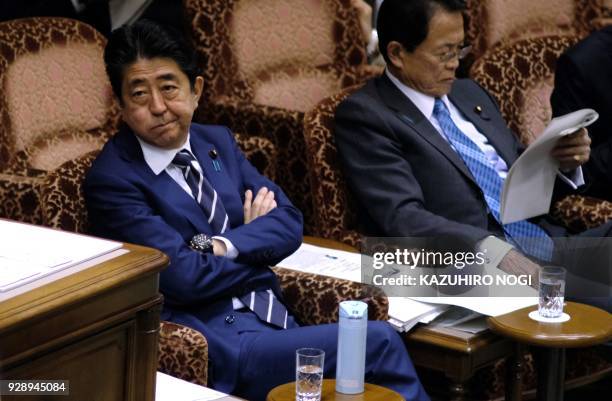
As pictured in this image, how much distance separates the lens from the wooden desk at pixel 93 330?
1540 mm

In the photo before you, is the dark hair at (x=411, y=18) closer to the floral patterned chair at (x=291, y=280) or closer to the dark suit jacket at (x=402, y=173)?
the dark suit jacket at (x=402, y=173)

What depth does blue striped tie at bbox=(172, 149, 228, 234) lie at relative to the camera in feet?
9.20

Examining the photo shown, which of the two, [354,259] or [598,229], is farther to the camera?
[598,229]

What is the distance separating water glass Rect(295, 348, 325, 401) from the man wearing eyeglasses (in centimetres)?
86

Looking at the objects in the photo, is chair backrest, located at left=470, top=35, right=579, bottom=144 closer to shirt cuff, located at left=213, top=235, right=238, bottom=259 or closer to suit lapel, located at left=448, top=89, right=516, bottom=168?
suit lapel, located at left=448, top=89, right=516, bottom=168

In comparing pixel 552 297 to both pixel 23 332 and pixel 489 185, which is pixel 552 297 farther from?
pixel 23 332

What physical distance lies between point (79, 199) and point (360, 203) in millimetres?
850

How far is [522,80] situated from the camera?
3.98m

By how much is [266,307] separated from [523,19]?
213 centimetres

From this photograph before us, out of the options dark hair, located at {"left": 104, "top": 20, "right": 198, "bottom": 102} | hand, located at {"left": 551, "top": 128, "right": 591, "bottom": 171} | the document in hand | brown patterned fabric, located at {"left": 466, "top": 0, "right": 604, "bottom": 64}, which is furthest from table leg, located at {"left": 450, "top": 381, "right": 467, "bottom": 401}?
brown patterned fabric, located at {"left": 466, "top": 0, "right": 604, "bottom": 64}

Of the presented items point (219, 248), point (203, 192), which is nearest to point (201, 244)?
point (219, 248)

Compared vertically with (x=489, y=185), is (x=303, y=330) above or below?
below

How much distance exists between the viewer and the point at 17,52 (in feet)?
11.0

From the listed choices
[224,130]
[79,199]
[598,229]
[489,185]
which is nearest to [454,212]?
[489,185]
